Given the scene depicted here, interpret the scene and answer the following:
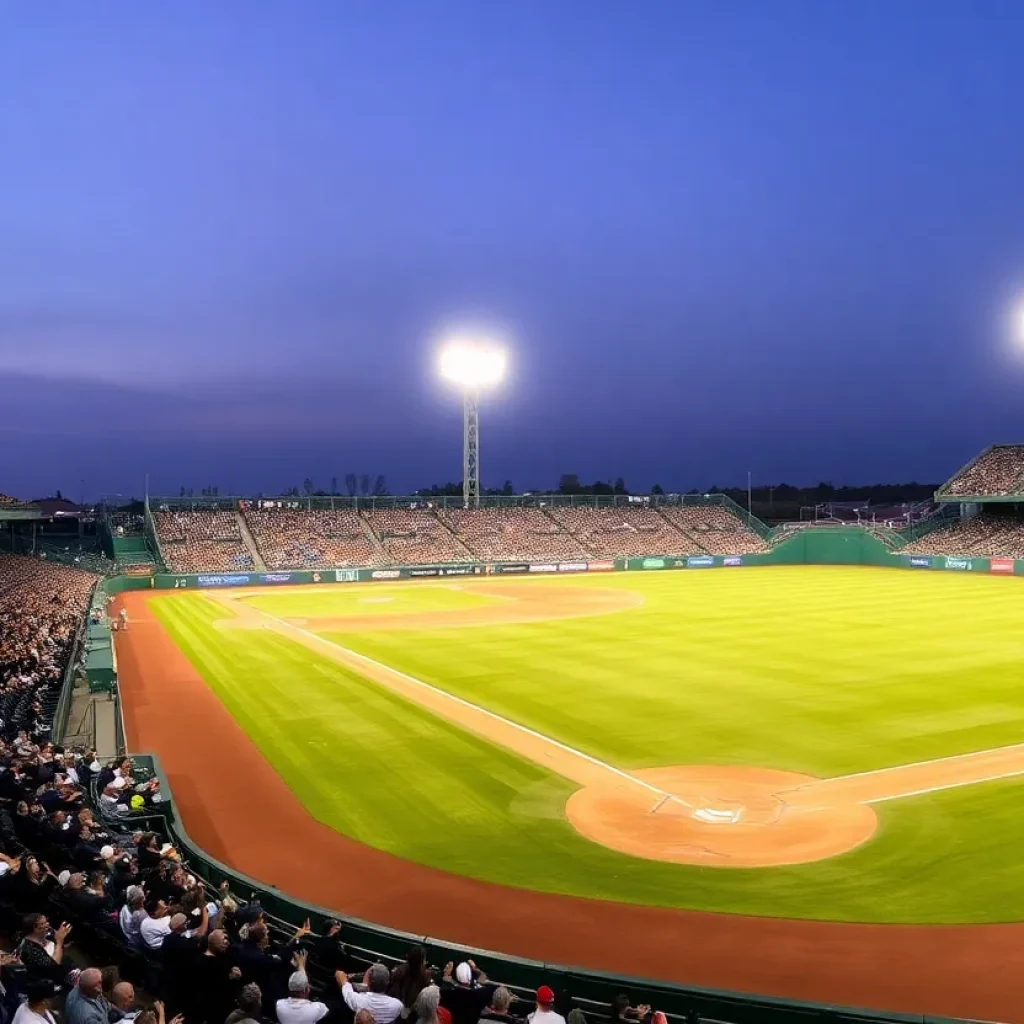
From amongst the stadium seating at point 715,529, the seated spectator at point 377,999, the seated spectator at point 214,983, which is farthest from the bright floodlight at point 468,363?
the seated spectator at point 377,999

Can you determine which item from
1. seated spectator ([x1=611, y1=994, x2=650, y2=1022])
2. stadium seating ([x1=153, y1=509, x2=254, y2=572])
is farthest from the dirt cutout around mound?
stadium seating ([x1=153, y1=509, x2=254, y2=572])

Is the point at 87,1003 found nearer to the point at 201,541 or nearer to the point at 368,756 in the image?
the point at 368,756

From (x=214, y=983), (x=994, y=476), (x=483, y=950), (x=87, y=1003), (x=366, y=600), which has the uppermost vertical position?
(x=994, y=476)

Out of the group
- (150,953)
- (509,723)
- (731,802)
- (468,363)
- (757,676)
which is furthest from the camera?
(468,363)

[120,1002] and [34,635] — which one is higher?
[34,635]

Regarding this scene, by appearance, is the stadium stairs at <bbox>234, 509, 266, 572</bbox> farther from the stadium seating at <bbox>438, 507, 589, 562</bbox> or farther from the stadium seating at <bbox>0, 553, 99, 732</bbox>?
the stadium seating at <bbox>438, 507, 589, 562</bbox>

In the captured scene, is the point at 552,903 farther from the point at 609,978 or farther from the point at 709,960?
the point at 609,978

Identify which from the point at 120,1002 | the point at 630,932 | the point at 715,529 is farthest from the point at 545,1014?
the point at 715,529
